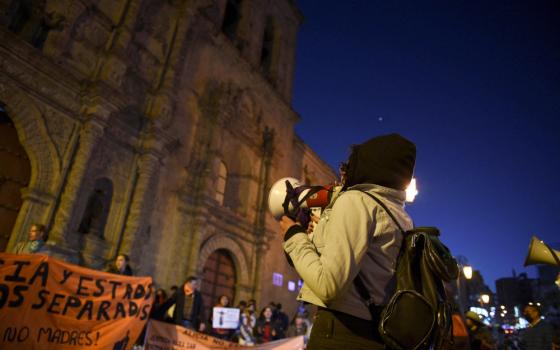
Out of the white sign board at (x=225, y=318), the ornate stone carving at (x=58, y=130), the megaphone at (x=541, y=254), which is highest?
the ornate stone carving at (x=58, y=130)

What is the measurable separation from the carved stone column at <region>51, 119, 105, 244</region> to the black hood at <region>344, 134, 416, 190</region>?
27.2 feet

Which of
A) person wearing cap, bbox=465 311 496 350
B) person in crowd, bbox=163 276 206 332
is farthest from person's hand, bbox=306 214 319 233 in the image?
person in crowd, bbox=163 276 206 332

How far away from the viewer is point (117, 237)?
9250mm

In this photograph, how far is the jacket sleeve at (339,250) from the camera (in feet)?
4.18

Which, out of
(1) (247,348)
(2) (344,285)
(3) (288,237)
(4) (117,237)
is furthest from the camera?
(4) (117,237)

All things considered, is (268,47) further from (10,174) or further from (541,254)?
(541,254)

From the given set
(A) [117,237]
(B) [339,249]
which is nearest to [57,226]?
(A) [117,237]

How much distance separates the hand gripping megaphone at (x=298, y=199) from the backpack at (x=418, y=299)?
1.40 ft

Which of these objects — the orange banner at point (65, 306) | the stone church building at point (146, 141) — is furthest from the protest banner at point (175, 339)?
the stone church building at point (146, 141)

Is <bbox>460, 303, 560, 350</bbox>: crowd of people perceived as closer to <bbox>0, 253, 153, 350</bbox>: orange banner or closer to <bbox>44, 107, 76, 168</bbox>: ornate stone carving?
<bbox>0, 253, 153, 350</bbox>: orange banner

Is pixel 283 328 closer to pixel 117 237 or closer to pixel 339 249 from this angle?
pixel 117 237

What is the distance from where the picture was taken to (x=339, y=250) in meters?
1.31

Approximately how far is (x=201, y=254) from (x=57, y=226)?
4659mm

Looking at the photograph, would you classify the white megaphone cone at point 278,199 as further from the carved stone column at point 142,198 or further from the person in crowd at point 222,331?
the carved stone column at point 142,198
